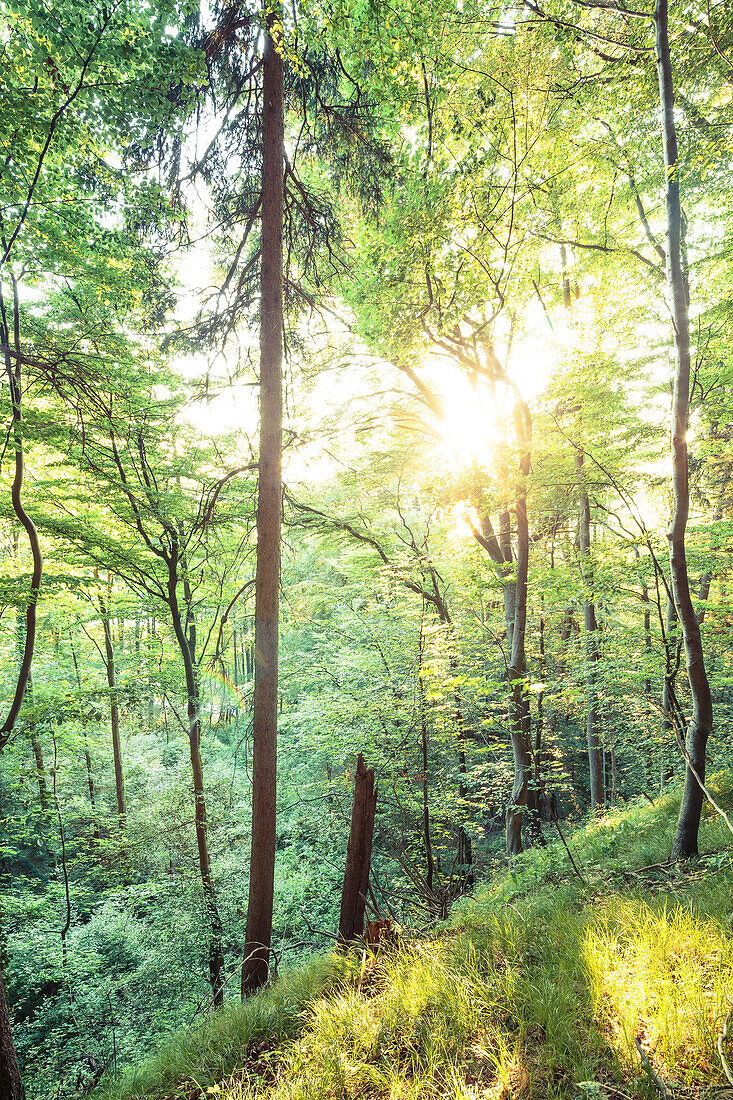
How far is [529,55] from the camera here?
4.92m

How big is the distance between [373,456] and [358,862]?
7188 mm

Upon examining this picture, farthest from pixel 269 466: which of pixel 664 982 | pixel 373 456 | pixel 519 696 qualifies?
pixel 519 696

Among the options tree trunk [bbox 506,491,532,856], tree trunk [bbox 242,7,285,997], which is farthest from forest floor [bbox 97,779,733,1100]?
tree trunk [bbox 506,491,532,856]

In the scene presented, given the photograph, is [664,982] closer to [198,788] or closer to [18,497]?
[18,497]

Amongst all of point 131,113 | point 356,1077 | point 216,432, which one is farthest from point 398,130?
point 356,1077

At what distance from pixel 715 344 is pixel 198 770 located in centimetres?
1209

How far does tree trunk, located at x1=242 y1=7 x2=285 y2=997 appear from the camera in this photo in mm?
4797

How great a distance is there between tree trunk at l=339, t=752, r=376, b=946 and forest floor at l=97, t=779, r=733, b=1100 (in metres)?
0.42

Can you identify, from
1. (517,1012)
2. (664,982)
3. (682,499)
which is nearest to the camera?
(664,982)

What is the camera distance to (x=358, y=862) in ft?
13.8

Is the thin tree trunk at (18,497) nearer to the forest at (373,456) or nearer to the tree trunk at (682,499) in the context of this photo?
the forest at (373,456)

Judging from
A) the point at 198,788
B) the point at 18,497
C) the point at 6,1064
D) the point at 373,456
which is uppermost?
the point at 373,456

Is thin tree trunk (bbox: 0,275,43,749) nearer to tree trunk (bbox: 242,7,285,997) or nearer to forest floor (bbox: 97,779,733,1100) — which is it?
tree trunk (bbox: 242,7,285,997)

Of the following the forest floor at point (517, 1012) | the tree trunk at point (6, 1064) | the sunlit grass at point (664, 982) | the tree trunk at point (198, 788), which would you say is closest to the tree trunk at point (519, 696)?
the forest floor at point (517, 1012)
